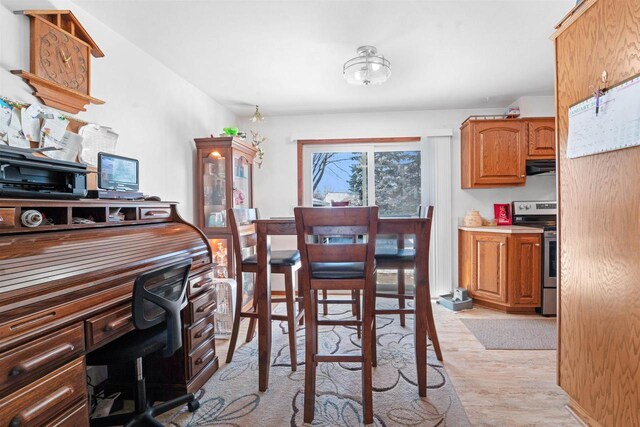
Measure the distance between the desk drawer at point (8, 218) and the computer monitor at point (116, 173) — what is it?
0.53 m

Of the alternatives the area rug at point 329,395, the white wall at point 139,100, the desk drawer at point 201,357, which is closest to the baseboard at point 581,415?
the area rug at point 329,395

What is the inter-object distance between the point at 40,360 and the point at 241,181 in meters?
2.66

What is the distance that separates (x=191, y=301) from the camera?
1.90 metres

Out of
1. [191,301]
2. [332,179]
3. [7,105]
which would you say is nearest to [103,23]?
[7,105]

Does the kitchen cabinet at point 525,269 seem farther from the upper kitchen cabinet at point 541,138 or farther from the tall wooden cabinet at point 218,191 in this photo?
the tall wooden cabinet at point 218,191

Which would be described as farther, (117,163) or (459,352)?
(459,352)

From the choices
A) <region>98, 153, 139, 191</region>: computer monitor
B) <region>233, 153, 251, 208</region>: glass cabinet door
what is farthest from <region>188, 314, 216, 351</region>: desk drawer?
<region>233, 153, 251, 208</region>: glass cabinet door

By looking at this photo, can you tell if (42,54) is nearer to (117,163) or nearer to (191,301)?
(117,163)

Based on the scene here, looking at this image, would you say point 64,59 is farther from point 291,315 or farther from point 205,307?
point 291,315

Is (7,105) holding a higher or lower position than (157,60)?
lower

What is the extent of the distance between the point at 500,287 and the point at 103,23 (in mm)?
4062

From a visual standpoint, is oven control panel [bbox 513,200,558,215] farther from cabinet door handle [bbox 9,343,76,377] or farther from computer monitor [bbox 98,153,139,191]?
cabinet door handle [bbox 9,343,76,377]

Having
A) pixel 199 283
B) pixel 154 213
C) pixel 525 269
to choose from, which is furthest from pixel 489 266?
pixel 154 213

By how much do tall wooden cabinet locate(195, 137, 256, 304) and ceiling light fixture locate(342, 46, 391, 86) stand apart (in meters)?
1.36
